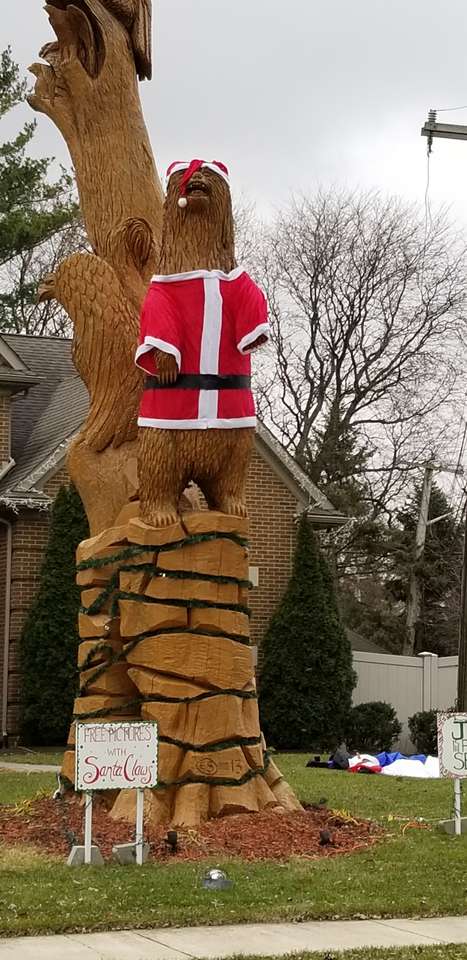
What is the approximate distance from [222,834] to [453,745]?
6.33ft

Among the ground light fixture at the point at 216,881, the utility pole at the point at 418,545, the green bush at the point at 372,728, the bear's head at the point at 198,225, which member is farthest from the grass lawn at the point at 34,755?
the utility pole at the point at 418,545

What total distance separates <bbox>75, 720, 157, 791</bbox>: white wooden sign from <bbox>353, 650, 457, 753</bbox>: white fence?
551 inches

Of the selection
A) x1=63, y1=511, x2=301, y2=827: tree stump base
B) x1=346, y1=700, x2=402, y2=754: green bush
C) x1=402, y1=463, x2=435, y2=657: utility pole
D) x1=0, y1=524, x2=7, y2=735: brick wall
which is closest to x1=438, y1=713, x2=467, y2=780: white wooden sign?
x1=63, y1=511, x2=301, y2=827: tree stump base

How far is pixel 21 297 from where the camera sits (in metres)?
29.0

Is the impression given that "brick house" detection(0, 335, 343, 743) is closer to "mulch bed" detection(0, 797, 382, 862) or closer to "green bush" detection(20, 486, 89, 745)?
"green bush" detection(20, 486, 89, 745)

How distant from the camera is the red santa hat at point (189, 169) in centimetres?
952

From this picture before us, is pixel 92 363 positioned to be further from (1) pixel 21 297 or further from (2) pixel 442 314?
(2) pixel 442 314

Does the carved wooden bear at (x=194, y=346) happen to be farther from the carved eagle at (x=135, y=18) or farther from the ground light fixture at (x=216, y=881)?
the ground light fixture at (x=216, y=881)

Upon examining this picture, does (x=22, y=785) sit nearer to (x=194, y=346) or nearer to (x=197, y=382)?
(x=197, y=382)

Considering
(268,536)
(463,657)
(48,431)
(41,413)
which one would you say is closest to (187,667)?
(463,657)

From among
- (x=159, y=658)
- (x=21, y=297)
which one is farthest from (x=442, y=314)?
(x=159, y=658)

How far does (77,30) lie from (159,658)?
19.1 feet

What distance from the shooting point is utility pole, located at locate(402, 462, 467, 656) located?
117 feet

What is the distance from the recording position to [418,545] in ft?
118
